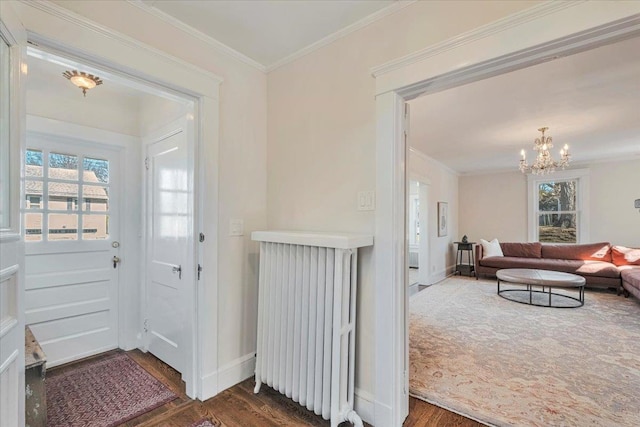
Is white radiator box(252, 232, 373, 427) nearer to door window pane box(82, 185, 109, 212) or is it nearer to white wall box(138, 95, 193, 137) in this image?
white wall box(138, 95, 193, 137)

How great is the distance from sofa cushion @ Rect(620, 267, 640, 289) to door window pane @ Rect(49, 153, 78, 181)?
6.99 m

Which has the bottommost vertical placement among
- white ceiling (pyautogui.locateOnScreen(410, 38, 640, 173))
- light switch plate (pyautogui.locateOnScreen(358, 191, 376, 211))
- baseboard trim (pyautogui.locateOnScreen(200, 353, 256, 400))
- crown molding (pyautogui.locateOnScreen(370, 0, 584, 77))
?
baseboard trim (pyautogui.locateOnScreen(200, 353, 256, 400))

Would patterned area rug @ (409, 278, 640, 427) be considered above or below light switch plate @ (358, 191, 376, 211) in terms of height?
below

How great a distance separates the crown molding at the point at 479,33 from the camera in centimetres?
127

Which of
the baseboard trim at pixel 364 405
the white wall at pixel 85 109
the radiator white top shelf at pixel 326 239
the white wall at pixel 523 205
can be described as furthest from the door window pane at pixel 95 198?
the white wall at pixel 523 205

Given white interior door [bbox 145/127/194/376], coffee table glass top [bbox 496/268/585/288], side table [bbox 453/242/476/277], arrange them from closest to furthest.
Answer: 1. white interior door [bbox 145/127/194/376]
2. coffee table glass top [bbox 496/268/585/288]
3. side table [bbox 453/242/476/277]

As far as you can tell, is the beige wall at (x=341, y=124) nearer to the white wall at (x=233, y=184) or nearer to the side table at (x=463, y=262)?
the white wall at (x=233, y=184)

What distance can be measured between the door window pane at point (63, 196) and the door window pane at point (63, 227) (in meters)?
0.07

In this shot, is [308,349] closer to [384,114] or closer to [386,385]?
[386,385]

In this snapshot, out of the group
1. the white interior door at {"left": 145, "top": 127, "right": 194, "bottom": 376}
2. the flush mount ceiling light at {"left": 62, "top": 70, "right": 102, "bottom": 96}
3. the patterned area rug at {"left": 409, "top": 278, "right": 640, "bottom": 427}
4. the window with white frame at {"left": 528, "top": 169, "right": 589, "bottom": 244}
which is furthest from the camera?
the window with white frame at {"left": 528, "top": 169, "right": 589, "bottom": 244}

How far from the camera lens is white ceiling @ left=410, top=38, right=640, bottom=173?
2.42m

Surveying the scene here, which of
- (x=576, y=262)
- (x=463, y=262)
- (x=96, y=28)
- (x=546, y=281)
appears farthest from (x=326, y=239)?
(x=463, y=262)

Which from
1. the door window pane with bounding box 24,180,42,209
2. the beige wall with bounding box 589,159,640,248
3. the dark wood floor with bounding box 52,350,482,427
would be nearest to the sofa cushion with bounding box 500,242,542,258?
the beige wall with bounding box 589,159,640,248

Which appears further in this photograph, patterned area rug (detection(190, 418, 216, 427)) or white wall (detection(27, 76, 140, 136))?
white wall (detection(27, 76, 140, 136))
